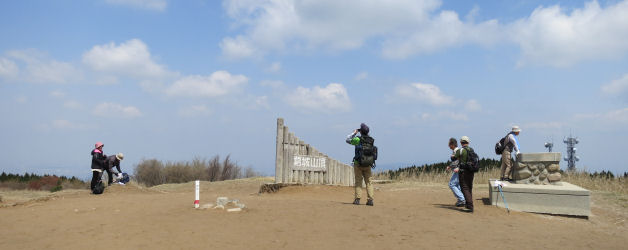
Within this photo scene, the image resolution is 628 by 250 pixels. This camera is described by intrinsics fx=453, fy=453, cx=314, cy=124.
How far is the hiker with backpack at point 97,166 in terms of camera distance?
1505 cm

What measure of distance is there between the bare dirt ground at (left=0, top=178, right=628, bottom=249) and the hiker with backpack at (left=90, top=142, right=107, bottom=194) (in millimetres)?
3968

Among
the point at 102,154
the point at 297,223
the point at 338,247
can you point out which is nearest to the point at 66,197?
the point at 102,154

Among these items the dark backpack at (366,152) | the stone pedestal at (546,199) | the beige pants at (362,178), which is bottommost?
the stone pedestal at (546,199)

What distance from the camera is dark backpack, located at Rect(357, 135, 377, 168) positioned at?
10.2m

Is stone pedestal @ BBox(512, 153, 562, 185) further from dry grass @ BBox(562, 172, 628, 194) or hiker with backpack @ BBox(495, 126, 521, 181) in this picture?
dry grass @ BBox(562, 172, 628, 194)

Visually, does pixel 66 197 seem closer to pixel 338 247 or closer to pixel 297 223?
pixel 297 223

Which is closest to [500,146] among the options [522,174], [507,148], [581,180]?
[507,148]

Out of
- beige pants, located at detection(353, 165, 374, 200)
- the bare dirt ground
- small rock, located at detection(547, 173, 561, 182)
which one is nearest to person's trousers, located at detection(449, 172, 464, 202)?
the bare dirt ground

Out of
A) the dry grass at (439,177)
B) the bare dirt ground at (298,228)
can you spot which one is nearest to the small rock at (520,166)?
the bare dirt ground at (298,228)

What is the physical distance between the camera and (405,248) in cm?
679

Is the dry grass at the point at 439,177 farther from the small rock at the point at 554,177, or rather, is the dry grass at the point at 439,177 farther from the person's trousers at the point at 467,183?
the person's trousers at the point at 467,183

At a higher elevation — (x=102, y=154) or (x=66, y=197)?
(x=102, y=154)

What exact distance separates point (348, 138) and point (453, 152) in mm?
2442

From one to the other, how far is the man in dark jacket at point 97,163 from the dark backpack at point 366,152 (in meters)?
9.57
